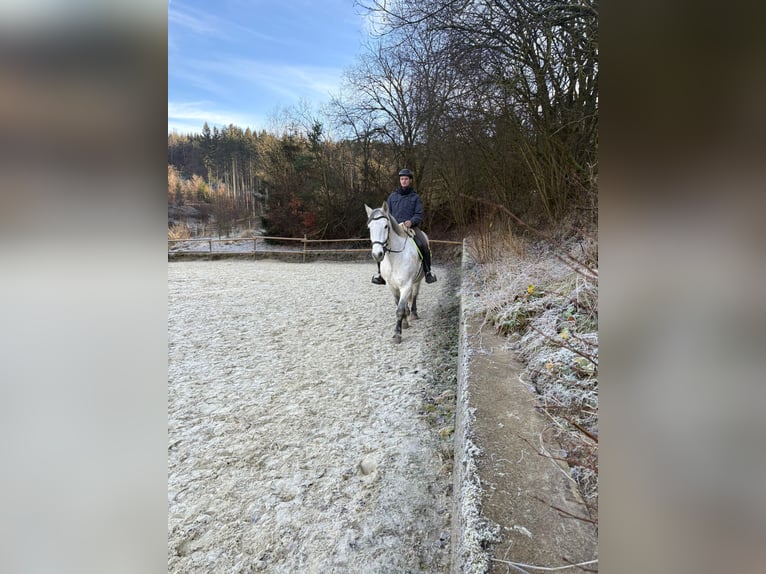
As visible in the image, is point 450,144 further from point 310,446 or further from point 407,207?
point 310,446

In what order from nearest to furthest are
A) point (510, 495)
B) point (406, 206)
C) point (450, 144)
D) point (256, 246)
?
point (510, 495), point (406, 206), point (450, 144), point (256, 246)

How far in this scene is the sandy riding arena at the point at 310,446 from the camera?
1.74m

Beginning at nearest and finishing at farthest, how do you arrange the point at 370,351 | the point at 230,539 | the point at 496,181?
the point at 230,539, the point at 370,351, the point at 496,181

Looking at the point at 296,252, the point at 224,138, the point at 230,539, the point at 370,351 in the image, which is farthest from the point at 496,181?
the point at 224,138

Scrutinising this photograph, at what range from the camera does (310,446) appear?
8.14ft

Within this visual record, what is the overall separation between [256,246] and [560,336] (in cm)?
1438

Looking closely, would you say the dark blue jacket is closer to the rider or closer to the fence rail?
the rider

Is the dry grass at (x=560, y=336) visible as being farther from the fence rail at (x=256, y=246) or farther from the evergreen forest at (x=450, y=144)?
the fence rail at (x=256, y=246)

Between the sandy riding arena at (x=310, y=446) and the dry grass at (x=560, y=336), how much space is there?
72 cm

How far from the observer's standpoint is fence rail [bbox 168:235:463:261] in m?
13.8

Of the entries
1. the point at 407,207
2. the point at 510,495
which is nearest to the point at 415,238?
the point at 407,207
